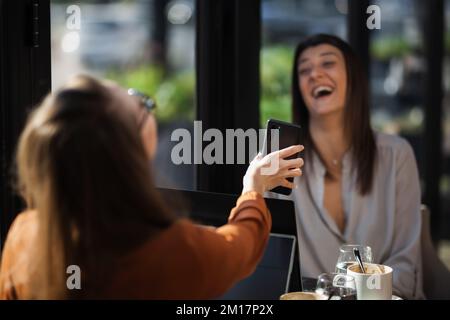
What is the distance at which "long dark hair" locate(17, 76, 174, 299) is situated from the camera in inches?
40.1

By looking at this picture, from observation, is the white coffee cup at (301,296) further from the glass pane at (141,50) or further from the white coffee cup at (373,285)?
the glass pane at (141,50)

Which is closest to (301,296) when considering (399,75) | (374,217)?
(374,217)

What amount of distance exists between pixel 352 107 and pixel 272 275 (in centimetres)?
115

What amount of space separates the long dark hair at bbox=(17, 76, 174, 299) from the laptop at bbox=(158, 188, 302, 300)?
14.5 inches

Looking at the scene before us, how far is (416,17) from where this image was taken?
15.6 feet

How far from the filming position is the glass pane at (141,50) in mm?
1893

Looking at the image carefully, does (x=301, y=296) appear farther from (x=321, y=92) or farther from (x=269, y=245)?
(x=321, y=92)

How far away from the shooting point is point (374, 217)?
224 centimetres

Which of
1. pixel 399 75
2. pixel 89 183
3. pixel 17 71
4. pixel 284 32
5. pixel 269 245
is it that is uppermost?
pixel 284 32

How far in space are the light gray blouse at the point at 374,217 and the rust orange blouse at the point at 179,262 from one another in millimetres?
1032

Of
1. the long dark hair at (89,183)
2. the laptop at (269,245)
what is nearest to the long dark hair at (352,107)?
the laptop at (269,245)

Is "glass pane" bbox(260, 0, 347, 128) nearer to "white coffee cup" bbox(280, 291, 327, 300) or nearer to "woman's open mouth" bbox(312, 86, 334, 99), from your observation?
"woman's open mouth" bbox(312, 86, 334, 99)
